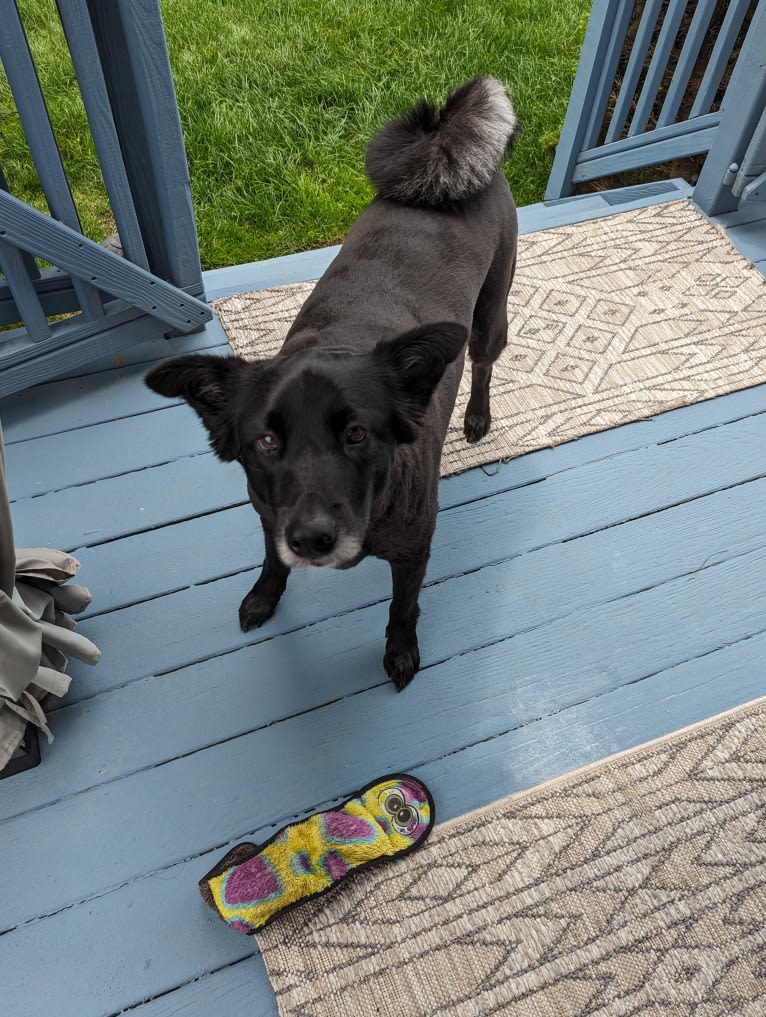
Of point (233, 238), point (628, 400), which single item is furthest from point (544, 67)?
point (628, 400)

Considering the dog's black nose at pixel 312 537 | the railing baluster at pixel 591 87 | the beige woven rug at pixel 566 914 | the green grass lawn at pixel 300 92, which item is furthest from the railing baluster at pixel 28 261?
the railing baluster at pixel 591 87

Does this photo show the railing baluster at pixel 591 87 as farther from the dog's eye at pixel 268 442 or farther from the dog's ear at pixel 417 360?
the dog's eye at pixel 268 442

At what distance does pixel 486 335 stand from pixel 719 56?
194 cm

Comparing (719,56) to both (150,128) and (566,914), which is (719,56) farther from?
(566,914)

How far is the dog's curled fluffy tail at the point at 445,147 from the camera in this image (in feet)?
7.15

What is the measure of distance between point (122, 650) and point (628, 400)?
75.5 inches

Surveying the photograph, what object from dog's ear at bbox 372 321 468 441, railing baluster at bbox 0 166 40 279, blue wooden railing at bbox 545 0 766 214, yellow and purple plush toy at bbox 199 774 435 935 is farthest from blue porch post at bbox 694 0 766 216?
yellow and purple plush toy at bbox 199 774 435 935

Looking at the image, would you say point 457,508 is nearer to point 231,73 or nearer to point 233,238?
point 233,238

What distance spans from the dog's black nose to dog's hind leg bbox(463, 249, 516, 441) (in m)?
1.15

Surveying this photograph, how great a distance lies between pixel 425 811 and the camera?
1.88 meters

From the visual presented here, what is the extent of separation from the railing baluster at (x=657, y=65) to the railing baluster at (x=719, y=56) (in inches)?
7.0

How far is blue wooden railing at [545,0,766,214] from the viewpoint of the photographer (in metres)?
3.22

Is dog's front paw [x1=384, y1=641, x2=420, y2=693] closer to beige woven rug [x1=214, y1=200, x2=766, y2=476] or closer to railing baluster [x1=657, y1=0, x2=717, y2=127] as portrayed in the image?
beige woven rug [x1=214, y1=200, x2=766, y2=476]

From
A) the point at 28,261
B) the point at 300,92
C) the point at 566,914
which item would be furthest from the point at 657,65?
the point at 566,914
